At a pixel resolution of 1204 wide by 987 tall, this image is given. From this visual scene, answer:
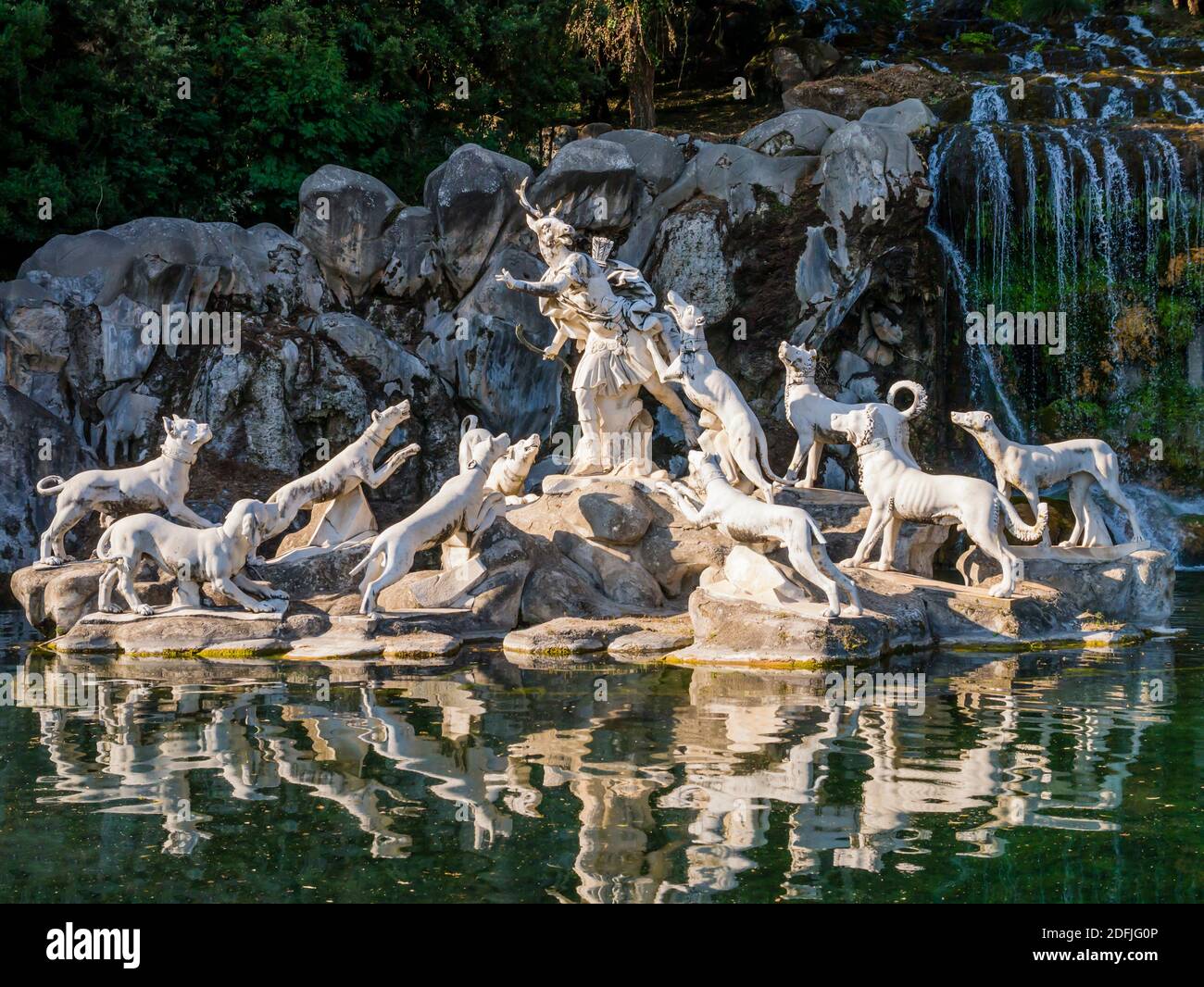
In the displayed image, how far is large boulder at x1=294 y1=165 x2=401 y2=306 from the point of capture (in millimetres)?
22677

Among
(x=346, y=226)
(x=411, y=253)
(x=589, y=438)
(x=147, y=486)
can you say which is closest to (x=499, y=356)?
(x=411, y=253)

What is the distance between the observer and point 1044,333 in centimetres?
2356

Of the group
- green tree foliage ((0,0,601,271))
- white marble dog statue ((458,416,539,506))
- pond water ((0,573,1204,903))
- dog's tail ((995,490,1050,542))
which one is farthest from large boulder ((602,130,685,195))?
pond water ((0,573,1204,903))

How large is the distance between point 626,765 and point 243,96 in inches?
733

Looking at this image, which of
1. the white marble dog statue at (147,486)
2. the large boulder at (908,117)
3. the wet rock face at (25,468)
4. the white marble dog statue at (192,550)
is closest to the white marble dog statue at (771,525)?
the white marble dog statue at (192,550)

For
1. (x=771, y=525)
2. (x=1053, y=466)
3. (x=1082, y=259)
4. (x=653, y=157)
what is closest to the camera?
(x=771, y=525)

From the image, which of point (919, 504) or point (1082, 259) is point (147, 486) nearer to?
point (919, 504)

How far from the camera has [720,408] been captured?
16094 mm

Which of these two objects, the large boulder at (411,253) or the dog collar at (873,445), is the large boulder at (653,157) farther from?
the dog collar at (873,445)

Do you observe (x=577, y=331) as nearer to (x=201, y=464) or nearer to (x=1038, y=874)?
(x=201, y=464)

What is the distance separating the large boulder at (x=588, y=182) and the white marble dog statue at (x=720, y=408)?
6.67 metres

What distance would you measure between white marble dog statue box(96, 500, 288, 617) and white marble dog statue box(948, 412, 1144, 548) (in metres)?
7.17

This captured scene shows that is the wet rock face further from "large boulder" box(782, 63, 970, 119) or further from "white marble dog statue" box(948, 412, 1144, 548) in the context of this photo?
"large boulder" box(782, 63, 970, 119)

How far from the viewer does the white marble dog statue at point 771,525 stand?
13234 mm
